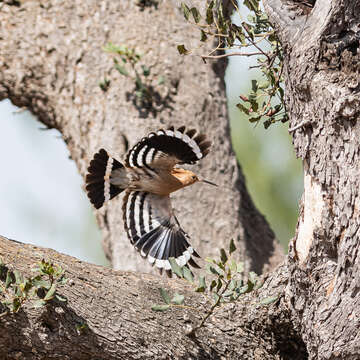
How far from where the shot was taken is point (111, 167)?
149 inches

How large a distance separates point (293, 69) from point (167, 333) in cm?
104

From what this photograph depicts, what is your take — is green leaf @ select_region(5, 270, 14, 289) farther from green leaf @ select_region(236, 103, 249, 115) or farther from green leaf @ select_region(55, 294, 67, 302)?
green leaf @ select_region(236, 103, 249, 115)

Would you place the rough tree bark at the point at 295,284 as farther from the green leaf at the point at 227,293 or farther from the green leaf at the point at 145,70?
the green leaf at the point at 145,70

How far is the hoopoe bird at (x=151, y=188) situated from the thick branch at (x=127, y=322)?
2.27 feet

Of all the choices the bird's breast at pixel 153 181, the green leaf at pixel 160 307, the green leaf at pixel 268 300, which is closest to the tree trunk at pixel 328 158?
the green leaf at pixel 268 300

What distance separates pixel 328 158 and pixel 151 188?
66.1 inches

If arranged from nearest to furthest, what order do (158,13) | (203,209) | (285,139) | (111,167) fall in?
1. (111,167)
2. (203,209)
3. (158,13)
4. (285,139)

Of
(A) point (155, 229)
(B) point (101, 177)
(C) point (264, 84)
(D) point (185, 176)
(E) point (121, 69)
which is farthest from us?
(E) point (121, 69)

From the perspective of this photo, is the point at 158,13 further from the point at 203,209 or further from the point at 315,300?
the point at 315,300

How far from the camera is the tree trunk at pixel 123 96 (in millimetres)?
4184

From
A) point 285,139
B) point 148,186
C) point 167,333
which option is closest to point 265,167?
point 285,139

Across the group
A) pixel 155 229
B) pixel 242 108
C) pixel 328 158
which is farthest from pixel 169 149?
pixel 328 158

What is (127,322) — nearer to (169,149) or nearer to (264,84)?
(264,84)

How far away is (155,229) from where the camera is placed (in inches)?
153
